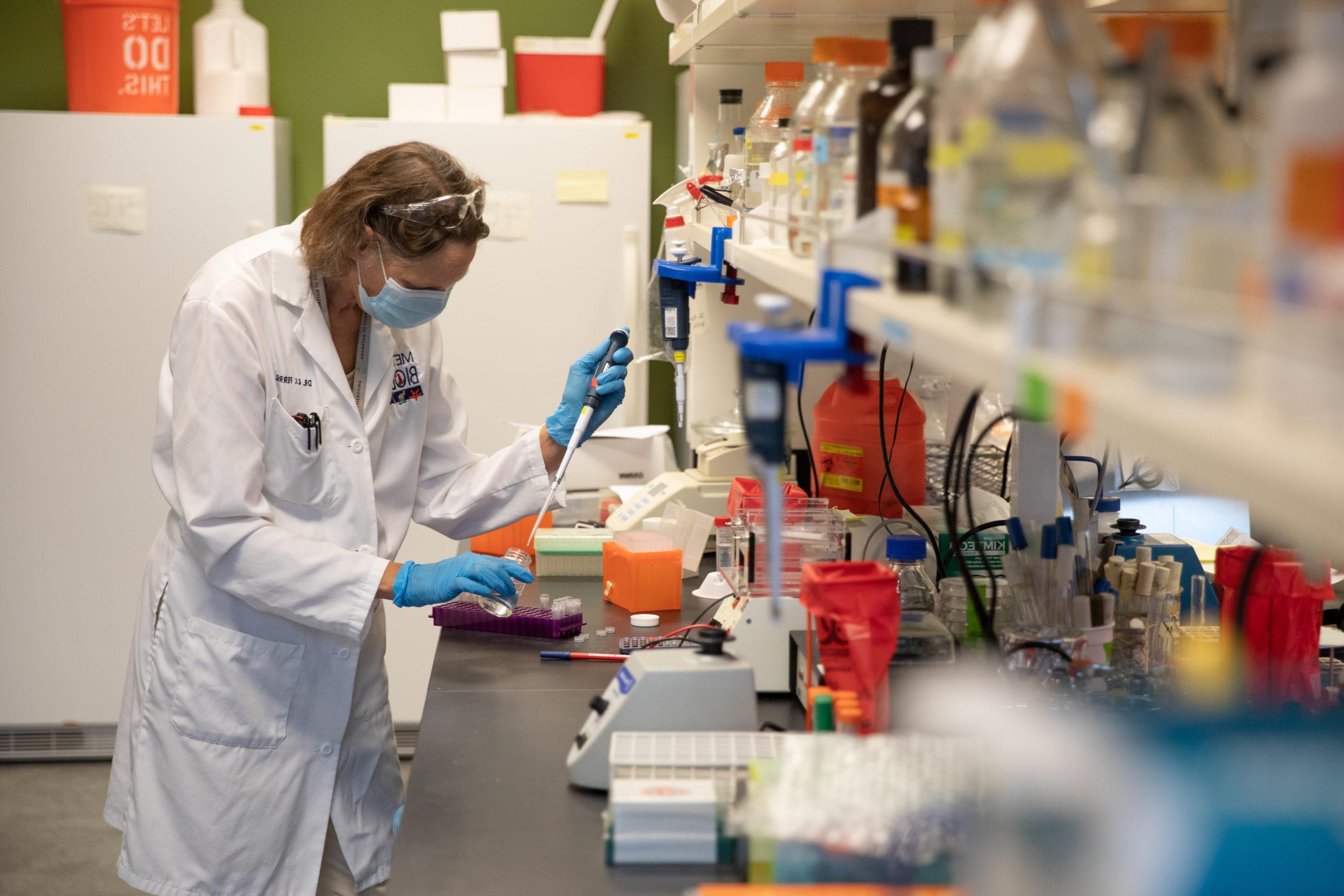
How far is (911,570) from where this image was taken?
1.85m

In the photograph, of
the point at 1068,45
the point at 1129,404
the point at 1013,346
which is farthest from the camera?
the point at 1068,45

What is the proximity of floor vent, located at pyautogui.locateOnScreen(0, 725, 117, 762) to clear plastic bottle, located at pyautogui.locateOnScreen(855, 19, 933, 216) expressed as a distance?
135 inches

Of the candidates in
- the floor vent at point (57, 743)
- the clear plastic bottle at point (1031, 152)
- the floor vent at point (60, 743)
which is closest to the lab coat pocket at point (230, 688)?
the clear plastic bottle at point (1031, 152)

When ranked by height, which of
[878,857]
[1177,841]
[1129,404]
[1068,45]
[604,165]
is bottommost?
[878,857]

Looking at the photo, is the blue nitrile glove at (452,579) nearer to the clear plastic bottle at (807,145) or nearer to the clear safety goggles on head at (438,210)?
the clear safety goggles on head at (438,210)

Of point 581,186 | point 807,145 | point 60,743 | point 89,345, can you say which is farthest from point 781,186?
point 60,743

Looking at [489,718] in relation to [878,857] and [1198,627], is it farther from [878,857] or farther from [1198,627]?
[1198,627]

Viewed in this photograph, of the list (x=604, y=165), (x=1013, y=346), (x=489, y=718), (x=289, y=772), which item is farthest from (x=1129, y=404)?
(x=604, y=165)

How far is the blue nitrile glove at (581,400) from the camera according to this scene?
7.57 ft

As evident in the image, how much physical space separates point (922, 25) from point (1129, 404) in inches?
25.2

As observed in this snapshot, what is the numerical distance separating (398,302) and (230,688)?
0.68 metres

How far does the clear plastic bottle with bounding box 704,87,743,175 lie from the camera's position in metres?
2.51

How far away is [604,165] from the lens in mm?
3621

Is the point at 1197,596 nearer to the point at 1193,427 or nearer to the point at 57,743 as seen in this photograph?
the point at 1193,427
